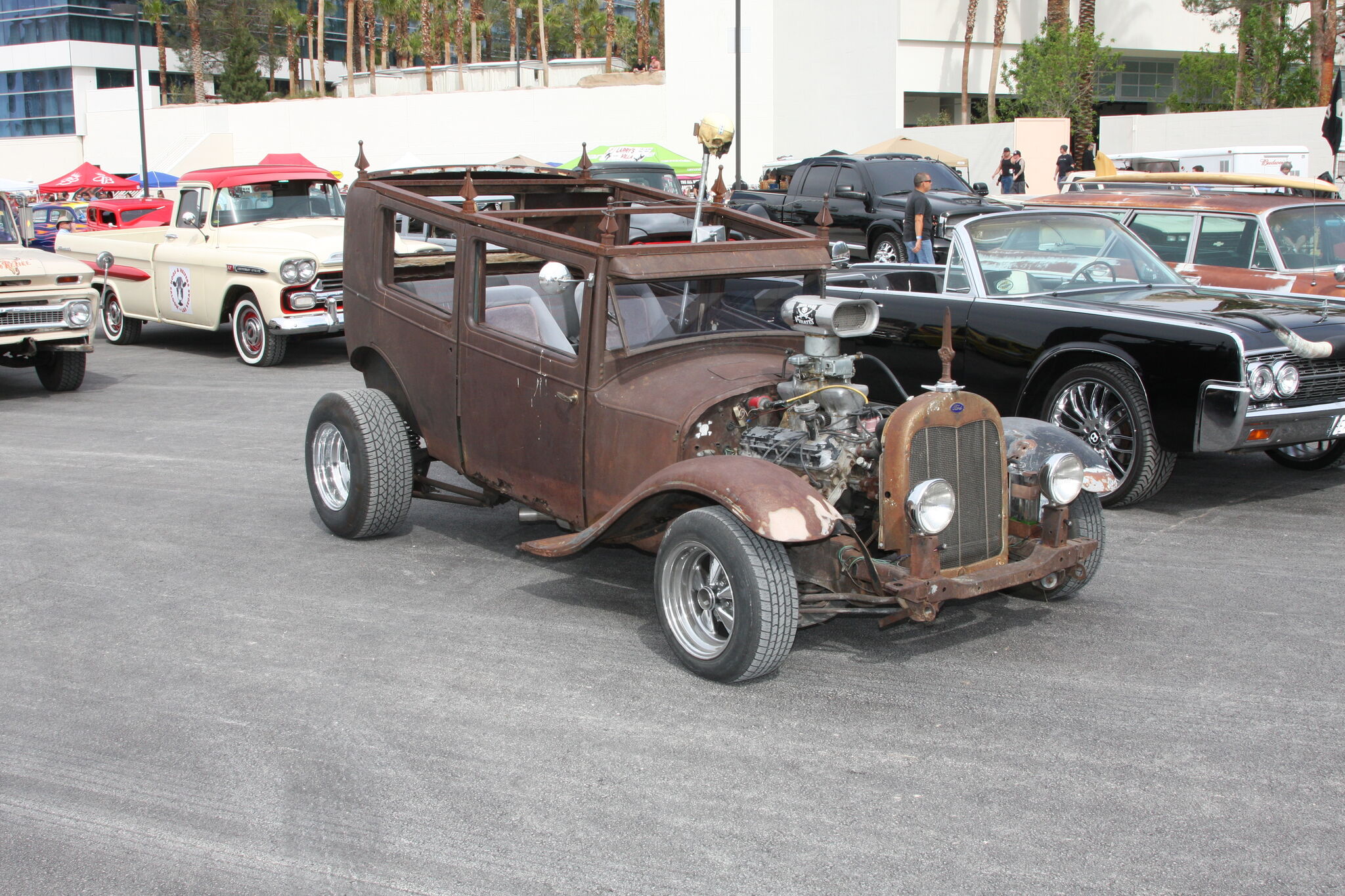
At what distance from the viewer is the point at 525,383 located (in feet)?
17.9

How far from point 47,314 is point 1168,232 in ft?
32.0

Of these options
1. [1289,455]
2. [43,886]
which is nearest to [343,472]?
[43,886]

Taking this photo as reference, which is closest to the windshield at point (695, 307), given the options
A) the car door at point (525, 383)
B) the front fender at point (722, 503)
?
the car door at point (525, 383)

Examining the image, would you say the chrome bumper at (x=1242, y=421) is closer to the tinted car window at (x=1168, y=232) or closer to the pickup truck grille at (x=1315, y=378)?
the pickup truck grille at (x=1315, y=378)

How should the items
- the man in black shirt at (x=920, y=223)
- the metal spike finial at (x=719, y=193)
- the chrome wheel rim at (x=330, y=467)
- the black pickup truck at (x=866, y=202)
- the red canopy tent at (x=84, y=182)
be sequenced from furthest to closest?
1. the red canopy tent at (x=84, y=182)
2. the black pickup truck at (x=866, y=202)
3. the man in black shirt at (x=920, y=223)
4. the chrome wheel rim at (x=330, y=467)
5. the metal spike finial at (x=719, y=193)

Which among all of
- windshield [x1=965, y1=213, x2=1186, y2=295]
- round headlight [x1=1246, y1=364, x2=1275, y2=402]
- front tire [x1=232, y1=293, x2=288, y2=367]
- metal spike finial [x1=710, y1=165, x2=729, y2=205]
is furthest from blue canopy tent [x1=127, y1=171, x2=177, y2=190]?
round headlight [x1=1246, y1=364, x2=1275, y2=402]

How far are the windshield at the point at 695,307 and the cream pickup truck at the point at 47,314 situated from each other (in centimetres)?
797

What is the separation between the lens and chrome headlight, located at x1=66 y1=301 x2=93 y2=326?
1113cm

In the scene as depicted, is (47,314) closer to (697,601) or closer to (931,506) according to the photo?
(697,601)

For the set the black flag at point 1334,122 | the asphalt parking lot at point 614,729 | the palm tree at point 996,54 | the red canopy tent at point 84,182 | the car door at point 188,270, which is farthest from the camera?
the palm tree at point 996,54

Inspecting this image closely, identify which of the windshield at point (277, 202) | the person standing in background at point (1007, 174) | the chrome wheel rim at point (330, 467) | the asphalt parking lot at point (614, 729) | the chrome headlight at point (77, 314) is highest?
the person standing in background at point (1007, 174)

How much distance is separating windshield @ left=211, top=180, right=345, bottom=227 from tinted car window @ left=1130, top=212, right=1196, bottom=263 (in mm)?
8428

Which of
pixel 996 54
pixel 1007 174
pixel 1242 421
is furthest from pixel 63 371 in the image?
pixel 996 54

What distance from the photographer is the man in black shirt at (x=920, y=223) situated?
48.8 ft
